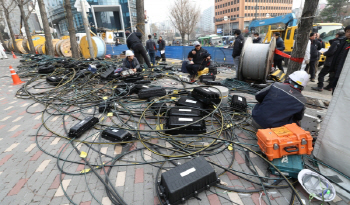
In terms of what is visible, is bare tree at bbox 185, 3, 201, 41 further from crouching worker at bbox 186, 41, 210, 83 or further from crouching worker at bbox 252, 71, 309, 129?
crouching worker at bbox 252, 71, 309, 129

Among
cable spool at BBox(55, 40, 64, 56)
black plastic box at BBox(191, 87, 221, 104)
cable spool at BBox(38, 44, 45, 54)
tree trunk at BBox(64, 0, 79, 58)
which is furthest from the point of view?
cable spool at BBox(38, 44, 45, 54)

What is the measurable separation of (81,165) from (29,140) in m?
1.58

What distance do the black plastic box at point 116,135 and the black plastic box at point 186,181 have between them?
1222mm

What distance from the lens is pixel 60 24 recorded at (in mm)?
49375

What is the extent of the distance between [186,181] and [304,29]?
458 centimetres

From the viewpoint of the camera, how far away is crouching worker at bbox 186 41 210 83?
6859mm

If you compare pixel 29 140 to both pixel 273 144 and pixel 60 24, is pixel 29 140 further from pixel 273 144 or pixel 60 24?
pixel 60 24

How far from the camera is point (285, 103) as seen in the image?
8.62ft

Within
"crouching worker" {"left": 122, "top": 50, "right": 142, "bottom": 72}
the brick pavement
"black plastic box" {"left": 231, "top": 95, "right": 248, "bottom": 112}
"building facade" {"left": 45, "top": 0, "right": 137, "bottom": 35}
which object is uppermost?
"building facade" {"left": 45, "top": 0, "right": 137, "bottom": 35}

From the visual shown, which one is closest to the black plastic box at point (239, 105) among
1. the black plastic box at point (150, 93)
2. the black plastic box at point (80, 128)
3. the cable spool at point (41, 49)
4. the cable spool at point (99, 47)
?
the black plastic box at point (150, 93)

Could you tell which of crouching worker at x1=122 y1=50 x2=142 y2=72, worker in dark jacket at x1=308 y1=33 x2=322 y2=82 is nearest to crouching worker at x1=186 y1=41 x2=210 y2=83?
crouching worker at x1=122 y1=50 x2=142 y2=72

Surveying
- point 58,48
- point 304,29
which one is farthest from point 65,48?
point 304,29

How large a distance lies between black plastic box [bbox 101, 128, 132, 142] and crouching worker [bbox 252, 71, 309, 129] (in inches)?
95.7

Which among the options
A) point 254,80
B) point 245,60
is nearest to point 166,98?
point 245,60
